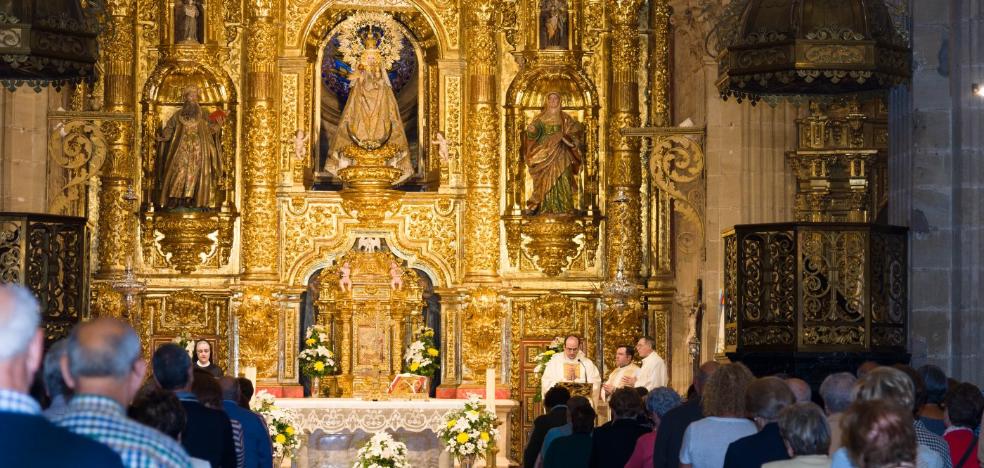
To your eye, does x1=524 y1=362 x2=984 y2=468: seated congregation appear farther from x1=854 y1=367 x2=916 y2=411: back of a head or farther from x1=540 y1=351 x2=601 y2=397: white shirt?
x1=540 y1=351 x2=601 y2=397: white shirt

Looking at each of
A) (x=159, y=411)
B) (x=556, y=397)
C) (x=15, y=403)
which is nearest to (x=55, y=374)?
(x=15, y=403)

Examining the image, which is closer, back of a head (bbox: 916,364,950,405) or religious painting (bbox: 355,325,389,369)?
back of a head (bbox: 916,364,950,405)

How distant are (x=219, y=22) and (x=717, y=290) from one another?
8005 mm

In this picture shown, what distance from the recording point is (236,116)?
2369 centimetres

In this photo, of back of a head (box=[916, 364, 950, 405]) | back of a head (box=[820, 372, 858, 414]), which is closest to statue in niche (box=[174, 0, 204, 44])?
back of a head (box=[916, 364, 950, 405])

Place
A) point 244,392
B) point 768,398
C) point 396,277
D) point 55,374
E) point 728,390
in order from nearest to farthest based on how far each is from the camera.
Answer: point 55,374 < point 768,398 < point 728,390 < point 244,392 < point 396,277

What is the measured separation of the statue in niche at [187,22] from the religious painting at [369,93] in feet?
5.74

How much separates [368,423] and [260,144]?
14.5 feet

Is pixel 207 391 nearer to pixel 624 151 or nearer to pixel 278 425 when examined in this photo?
→ pixel 278 425

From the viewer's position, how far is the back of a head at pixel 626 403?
440 inches

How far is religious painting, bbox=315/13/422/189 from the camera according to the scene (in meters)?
23.7

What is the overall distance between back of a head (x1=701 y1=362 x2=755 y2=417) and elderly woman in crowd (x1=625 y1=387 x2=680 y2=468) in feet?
5.27

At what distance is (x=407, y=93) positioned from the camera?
24.2m

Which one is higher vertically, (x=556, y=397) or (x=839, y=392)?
(x=839, y=392)
